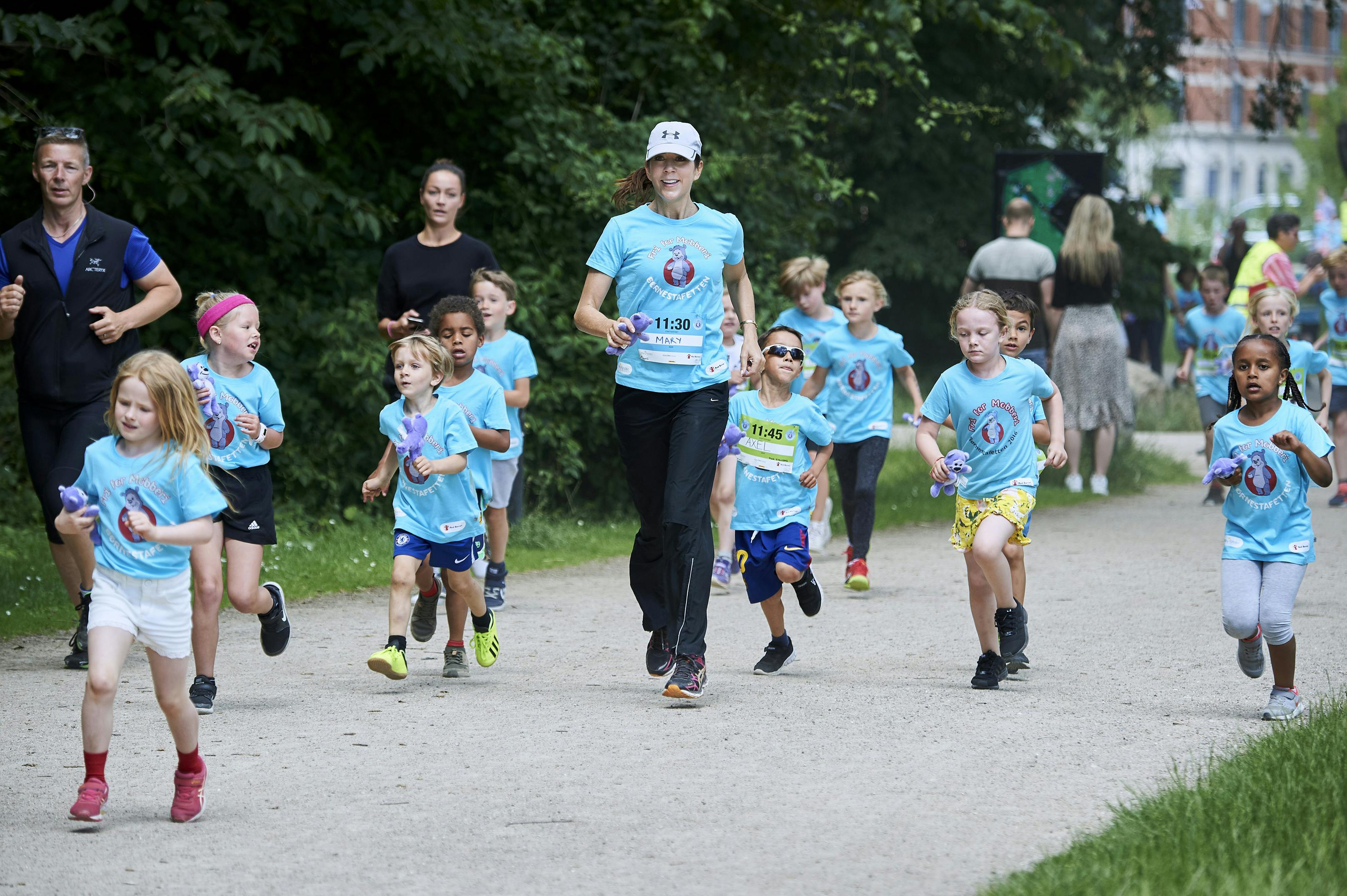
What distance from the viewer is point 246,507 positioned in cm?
668

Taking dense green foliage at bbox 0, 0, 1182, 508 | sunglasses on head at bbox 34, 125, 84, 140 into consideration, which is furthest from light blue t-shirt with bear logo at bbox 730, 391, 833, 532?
dense green foliage at bbox 0, 0, 1182, 508

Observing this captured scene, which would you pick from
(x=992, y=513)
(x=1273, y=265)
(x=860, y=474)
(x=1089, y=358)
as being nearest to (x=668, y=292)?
(x=992, y=513)

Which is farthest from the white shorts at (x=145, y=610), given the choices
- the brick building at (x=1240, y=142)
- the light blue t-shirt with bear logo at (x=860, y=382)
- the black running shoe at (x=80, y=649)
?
the brick building at (x=1240, y=142)

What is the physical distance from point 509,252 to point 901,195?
49.3 feet

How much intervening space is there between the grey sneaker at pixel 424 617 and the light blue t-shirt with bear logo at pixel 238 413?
1.11 metres

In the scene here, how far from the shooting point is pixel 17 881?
433 centimetres

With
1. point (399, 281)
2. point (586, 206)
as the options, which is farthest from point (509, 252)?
point (399, 281)

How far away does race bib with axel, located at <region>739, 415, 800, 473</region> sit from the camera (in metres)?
7.66

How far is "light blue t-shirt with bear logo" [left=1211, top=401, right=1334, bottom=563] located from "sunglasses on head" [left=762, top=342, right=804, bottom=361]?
211 cm

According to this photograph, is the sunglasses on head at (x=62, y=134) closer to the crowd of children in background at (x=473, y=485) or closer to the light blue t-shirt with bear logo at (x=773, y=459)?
Answer: the crowd of children in background at (x=473, y=485)

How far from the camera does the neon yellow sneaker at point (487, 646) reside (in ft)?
23.3

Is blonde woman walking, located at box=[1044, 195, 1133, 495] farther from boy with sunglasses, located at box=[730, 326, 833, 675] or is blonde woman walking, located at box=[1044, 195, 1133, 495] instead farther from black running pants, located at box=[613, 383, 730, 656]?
black running pants, located at box=[613, 383, 730, 656]

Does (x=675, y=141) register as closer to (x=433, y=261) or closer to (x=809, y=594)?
(x=809, y=594)

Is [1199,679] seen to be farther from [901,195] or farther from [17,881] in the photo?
[901,195]
